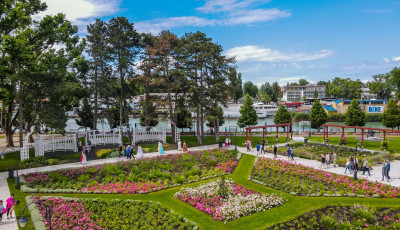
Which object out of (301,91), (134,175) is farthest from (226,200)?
(301,91)

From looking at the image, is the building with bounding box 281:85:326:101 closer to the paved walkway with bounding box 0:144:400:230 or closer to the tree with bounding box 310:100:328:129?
the tree with bounding box 310:100:328:129

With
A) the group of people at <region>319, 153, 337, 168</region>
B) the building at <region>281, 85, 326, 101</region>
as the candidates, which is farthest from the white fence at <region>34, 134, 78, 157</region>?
the building at <region>281, 85, 326, 101</region>

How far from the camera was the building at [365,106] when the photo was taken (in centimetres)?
7806

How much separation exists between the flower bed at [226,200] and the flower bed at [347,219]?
2.09 metres

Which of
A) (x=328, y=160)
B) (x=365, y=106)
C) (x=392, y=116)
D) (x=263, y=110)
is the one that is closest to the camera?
(x=328, y=160)

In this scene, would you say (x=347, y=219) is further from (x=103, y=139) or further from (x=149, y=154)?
(x=103, y=139)

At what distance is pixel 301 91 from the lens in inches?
6914

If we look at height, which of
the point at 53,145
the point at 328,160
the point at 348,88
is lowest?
the point at 328,160

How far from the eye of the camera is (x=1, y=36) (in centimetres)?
2694

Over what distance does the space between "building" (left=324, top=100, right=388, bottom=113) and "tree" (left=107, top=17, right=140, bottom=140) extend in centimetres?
6062

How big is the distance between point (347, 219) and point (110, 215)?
12193mm

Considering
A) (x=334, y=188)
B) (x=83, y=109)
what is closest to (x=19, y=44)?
(x=83, y=109)

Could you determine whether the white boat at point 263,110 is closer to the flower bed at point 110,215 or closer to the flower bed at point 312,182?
the flower bed at point 312,182

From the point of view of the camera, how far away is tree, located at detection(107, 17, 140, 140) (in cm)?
3706
